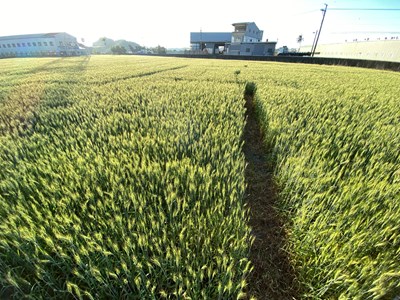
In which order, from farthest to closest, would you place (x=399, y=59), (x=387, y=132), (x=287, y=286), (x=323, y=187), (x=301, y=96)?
1. (x=399, y=59)
2. (x=301, y=96)
3. (x=387, y=132)
4. (x=323, y=187)
5. (x=287, y=286)

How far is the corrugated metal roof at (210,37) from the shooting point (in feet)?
176

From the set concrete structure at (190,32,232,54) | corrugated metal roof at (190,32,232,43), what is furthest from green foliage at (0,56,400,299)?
corrugated metal roof at (190,32,232,43)

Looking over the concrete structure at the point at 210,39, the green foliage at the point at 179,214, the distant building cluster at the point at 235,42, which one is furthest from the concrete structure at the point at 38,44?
the green foliage at the point at 179,214

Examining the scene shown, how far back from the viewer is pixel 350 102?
14.1ft

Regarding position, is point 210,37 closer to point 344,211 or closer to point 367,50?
point 367,50

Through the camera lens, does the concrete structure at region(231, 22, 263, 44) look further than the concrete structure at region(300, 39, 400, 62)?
Yes

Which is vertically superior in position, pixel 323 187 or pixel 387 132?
pixel 387 132

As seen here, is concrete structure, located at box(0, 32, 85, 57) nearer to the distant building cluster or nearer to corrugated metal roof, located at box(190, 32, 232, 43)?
corrugated metal roof, located at box(190, 32, 232, 43)

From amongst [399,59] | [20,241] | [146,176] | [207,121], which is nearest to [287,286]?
[146,176]

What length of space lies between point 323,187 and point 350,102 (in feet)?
11.8

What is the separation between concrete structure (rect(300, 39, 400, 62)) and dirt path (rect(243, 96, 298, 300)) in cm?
3485

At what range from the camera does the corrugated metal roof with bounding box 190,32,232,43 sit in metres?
53.5

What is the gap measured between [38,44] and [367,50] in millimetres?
88466

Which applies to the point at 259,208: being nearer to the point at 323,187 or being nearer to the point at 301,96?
the point at 323,187
